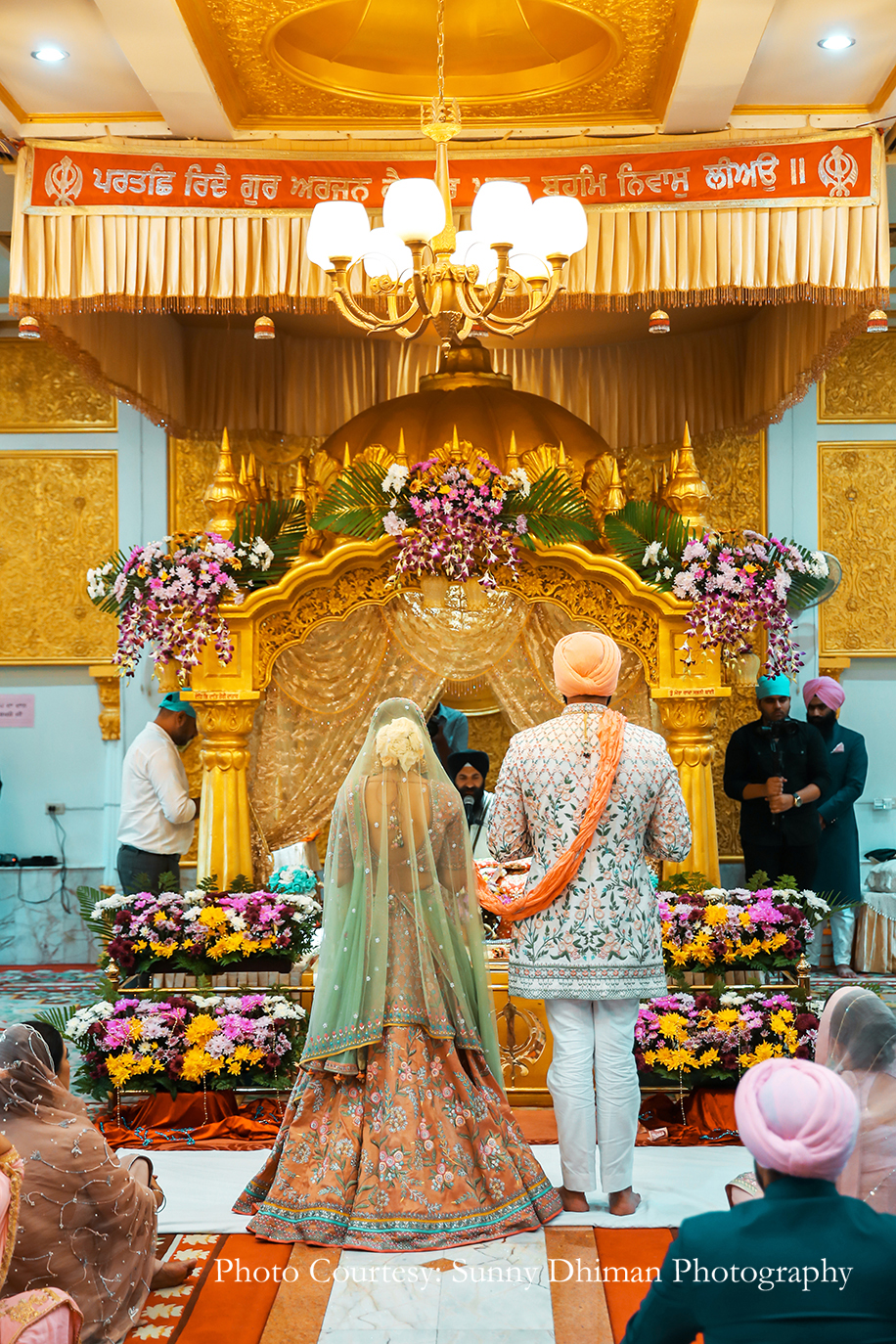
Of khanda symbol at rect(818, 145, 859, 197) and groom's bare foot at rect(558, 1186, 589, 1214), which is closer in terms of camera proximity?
groom's bare foot at rect(558, 1186, 589, 1214)

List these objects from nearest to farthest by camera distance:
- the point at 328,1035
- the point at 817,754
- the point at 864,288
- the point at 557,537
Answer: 1. the point at 328,1035
2. the point at 864,288
3. the point at 557,537
4. the point at 817,754

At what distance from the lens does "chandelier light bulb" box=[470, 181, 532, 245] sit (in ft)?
13.8

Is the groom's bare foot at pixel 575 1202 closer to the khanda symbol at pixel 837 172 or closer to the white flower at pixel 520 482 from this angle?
the white flower at pixel 520 482

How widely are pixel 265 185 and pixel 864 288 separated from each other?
2.48 m

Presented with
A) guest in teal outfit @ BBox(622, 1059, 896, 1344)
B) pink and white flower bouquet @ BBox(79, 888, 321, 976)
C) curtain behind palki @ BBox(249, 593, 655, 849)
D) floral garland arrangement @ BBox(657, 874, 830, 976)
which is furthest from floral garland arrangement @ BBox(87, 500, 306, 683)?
guest in teal outfit @ BBox(622, 1059, 896, 1344)

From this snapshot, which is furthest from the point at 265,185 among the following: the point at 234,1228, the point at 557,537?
the point at 234,1228

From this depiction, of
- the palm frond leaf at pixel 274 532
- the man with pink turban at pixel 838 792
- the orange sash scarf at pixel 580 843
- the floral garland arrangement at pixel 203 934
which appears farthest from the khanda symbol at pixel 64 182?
the man with pink turban at pixel 838 792

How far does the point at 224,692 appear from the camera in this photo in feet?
19.0

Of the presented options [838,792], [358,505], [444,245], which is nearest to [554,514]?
[358,505]

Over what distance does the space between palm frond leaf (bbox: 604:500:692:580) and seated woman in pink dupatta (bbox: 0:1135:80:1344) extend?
13.2 feet

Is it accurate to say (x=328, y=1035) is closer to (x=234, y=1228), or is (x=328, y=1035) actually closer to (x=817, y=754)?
(x=234, y=1228)

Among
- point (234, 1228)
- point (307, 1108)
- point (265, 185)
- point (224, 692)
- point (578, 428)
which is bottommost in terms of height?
point (234, 1228)

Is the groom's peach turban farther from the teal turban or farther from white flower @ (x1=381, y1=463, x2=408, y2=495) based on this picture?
the teal turban

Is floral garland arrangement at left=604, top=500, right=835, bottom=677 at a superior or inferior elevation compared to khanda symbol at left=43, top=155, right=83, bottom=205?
inferior
